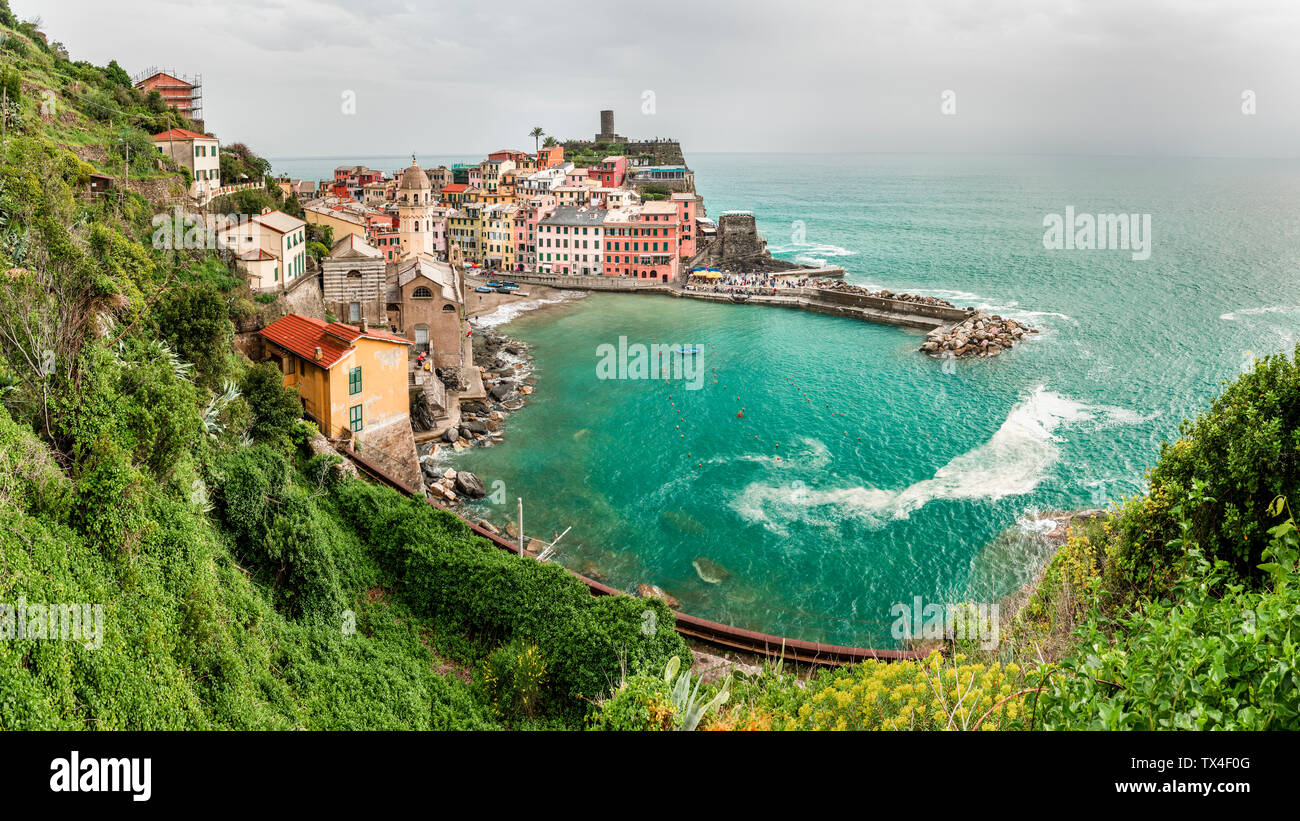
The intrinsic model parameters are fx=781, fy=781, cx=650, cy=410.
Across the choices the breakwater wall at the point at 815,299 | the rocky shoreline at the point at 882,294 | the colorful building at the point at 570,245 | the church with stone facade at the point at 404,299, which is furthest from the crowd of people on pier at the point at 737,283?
the church with stone facade at the point at 404,299

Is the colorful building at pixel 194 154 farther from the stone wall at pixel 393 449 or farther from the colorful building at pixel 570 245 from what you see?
the colorful building at pixel 570 245

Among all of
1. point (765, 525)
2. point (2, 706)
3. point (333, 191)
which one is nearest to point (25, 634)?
point (2, 706)

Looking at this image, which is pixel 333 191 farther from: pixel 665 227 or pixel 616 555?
pixel 616 555

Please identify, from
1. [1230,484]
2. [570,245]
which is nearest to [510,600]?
[1230,484]

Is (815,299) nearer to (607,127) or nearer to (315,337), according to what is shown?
(315,337)

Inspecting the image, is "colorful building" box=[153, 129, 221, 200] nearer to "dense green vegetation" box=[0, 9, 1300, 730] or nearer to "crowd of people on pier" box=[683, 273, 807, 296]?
→ "dense green vegetation" box=[0, 9, 1300, 730]

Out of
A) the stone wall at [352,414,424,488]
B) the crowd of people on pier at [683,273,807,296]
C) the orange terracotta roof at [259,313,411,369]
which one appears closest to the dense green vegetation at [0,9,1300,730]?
the orange terracotta roof at [259,313,411,369]
